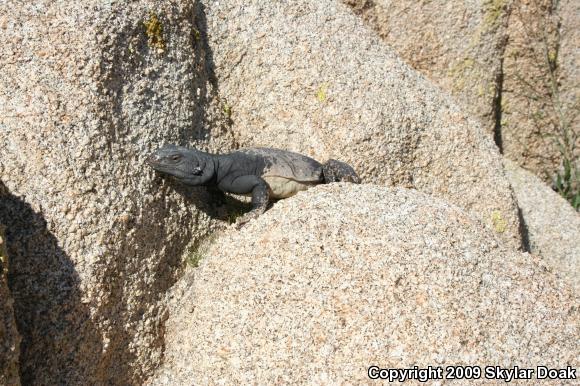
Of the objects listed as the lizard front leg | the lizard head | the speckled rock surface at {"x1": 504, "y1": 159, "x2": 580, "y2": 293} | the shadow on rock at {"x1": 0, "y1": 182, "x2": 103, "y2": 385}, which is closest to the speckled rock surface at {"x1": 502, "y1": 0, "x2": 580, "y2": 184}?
the speckled rock surface at {"x1": 504, "y1": 159, "x2": 580, "y2": 293}

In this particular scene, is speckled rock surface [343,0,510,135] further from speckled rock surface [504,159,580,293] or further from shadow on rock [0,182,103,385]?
shadow on rock [0,182,103,385]

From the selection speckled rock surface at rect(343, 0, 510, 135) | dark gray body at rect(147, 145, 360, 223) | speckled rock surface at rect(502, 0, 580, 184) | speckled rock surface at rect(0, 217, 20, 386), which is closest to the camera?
speckled rock surface at rect(0, 217, 20, 386)

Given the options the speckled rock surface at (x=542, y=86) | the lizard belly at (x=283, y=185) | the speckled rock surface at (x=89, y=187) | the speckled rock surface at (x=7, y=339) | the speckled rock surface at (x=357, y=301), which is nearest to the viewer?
the speckled rock surface at (x=7, y=339)

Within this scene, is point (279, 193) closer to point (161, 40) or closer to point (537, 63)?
point (161, 40)

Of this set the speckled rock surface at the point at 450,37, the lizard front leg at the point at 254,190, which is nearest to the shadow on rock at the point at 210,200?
the lizard front leg at the point at 254,190

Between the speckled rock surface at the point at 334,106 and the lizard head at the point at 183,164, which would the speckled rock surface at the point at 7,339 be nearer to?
the lizard head at the point at 183,164
